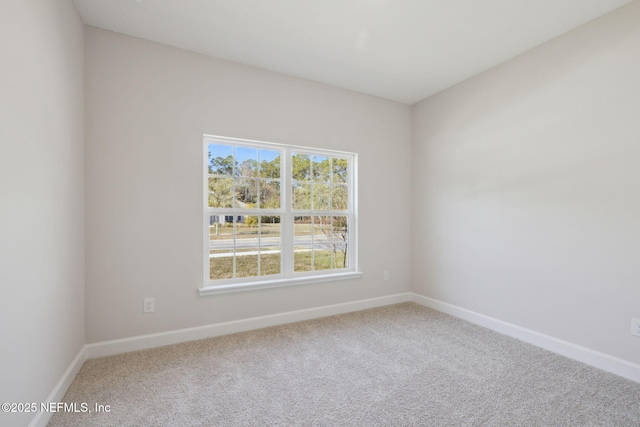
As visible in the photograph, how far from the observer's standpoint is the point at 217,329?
109 inches

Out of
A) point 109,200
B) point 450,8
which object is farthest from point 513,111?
point 109,200

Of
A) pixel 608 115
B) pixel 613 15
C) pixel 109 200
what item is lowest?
pixel 109 200

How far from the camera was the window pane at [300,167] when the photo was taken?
331 cm

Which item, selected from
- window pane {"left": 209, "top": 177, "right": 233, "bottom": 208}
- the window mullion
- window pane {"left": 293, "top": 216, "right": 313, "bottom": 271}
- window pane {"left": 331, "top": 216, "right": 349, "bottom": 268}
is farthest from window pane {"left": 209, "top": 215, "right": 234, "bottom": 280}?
window pane {"left": 331, "top": 216, "right": 349, "bottom": 268}

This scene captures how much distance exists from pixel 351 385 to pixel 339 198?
2.15 meters

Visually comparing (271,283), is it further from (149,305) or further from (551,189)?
(551,189)

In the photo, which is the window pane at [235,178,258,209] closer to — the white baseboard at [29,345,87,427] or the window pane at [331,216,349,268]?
the window pane at [331,216,349,268]

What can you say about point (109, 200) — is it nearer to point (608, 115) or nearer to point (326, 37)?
point (326, 37)

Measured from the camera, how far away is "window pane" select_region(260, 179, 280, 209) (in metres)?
3.12

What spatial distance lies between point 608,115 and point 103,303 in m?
4.27

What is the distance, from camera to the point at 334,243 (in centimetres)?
358

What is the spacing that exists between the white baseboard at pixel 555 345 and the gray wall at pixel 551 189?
1.9 inches

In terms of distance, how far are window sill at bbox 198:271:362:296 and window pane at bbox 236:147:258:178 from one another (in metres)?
1.14

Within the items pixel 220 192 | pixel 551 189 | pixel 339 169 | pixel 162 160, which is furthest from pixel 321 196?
pixel 551 189
